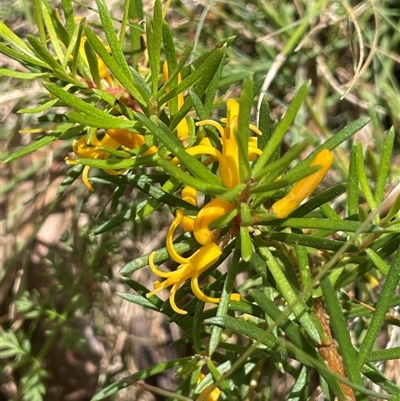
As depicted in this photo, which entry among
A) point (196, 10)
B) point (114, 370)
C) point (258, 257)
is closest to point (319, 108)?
point (196, 10)

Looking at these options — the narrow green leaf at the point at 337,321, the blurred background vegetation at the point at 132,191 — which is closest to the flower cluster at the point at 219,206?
the narrow green leaf at the point at 337,321

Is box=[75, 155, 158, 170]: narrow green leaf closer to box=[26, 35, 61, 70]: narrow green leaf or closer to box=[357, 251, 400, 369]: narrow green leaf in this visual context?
box=[26, 35, 61, 70]: narrow green leaf

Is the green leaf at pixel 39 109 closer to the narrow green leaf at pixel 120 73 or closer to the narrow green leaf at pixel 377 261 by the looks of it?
the narrow green leaf at pixel 120 73

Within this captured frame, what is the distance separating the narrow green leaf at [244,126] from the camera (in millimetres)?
540

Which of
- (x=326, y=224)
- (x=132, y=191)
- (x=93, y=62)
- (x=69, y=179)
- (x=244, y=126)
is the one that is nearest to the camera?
(x=244, y=126)

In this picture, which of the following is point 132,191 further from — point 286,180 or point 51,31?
point 286,180

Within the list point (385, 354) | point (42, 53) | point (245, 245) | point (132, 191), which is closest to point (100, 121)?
point (42, 53)

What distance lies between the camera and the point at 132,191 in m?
1.71

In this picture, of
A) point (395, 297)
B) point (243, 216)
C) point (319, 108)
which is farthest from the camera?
point (319, 108)

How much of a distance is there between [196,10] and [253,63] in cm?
31

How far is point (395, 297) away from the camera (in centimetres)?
79

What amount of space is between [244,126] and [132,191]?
46.4 inches

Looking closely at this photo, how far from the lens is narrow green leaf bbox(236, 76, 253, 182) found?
0.54 meters

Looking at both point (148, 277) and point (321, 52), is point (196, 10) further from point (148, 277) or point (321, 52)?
point (148, 277)
